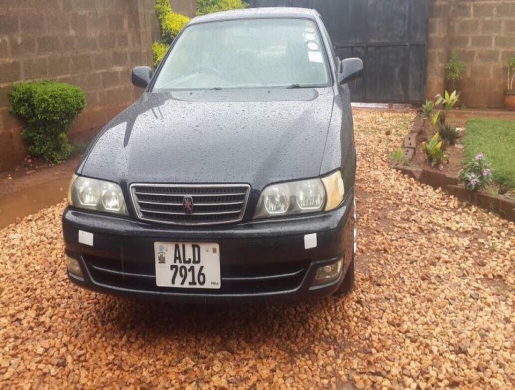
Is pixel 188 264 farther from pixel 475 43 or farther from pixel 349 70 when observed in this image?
pixel 475 43

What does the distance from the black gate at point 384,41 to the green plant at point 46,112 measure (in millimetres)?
5764

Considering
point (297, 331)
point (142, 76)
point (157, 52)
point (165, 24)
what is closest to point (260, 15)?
point (142, 76)

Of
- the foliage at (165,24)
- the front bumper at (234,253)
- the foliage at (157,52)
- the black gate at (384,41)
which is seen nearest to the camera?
the front bumper at (234,253)

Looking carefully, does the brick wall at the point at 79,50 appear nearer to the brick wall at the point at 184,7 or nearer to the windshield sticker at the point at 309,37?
the brick wall at the point at 184,7

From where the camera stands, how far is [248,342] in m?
2.87

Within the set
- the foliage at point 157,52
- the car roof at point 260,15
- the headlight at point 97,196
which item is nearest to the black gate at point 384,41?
the foliage at point 157,52

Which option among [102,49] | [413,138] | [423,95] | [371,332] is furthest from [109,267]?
[423,95]

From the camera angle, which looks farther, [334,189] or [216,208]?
[334,189]

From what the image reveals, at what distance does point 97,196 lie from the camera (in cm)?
270

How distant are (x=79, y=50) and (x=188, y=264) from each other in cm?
557

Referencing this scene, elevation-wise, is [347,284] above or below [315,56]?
below

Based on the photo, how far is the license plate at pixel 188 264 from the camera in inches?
99.3

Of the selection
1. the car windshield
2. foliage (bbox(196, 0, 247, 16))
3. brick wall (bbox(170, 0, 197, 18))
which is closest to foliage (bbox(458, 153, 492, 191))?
the car windshield

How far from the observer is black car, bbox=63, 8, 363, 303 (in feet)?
8.29
